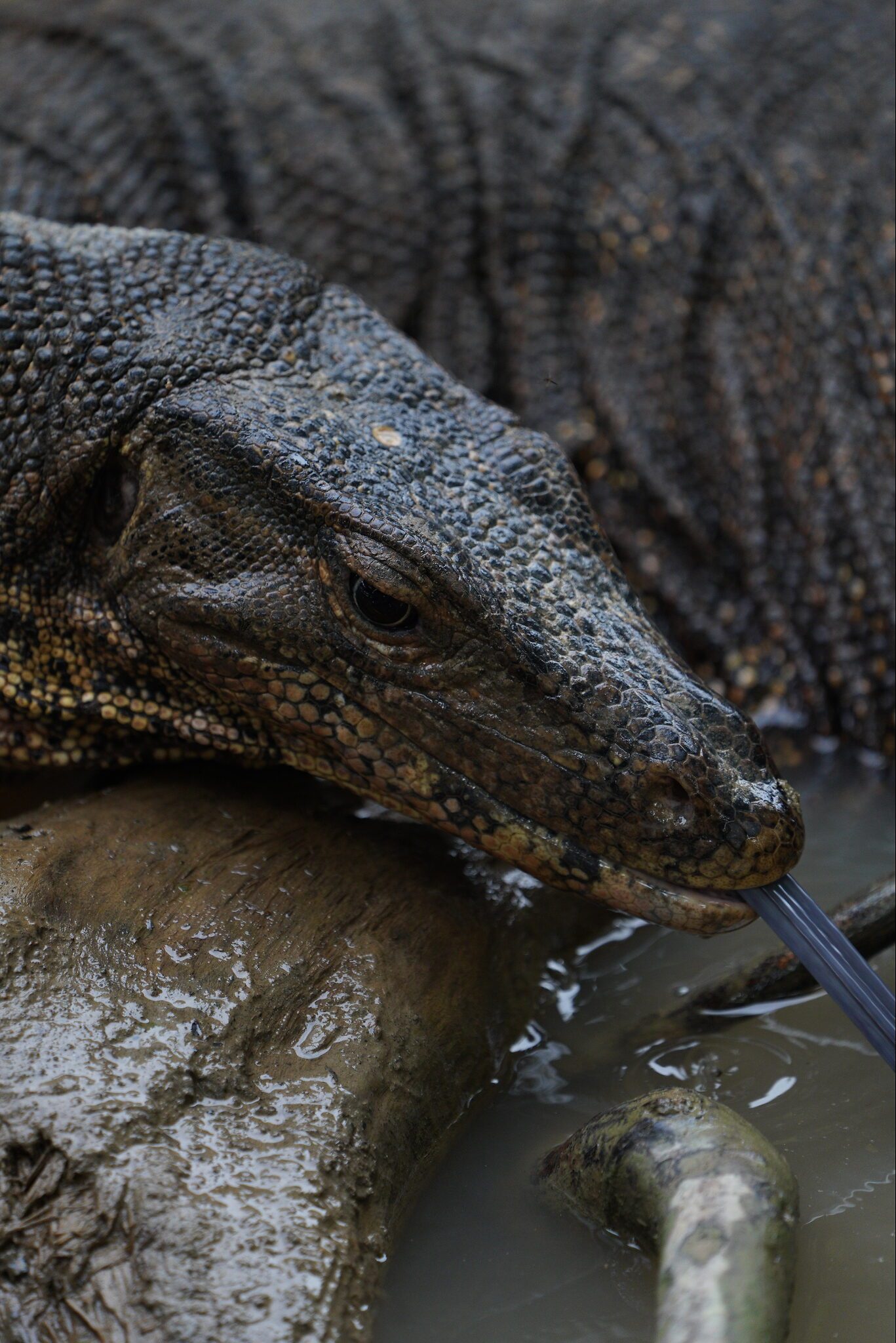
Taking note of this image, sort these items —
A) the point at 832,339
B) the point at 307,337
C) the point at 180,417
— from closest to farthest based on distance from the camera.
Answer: the point at 180,417 → the point at 307,337 → the point at 832,339

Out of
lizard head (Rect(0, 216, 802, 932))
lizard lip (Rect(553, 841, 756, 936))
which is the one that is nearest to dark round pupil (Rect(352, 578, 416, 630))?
lizard head (Rect(0, 216, 802, 932))

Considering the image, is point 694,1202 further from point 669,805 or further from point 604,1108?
point 669,805

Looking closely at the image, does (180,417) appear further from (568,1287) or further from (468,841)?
(568,1287)

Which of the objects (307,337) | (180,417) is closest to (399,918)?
(180,417)

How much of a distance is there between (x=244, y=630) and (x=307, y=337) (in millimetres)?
869

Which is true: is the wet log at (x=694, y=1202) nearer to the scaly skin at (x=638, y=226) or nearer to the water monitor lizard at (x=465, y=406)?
the water monitor lizard at (x=465, y=406)

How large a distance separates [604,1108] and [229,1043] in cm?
87

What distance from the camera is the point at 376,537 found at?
9.50ft

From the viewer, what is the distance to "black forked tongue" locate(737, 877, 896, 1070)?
8.75 feet

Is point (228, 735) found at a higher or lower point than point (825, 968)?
lower

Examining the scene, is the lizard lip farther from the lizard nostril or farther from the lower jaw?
the lizard nostril

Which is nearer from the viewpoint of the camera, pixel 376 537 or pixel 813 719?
pixel 376 537

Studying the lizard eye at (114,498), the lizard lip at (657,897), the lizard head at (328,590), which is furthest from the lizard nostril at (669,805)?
the lizard eye at (114,498)

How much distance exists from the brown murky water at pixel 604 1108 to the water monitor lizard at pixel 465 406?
50cm
